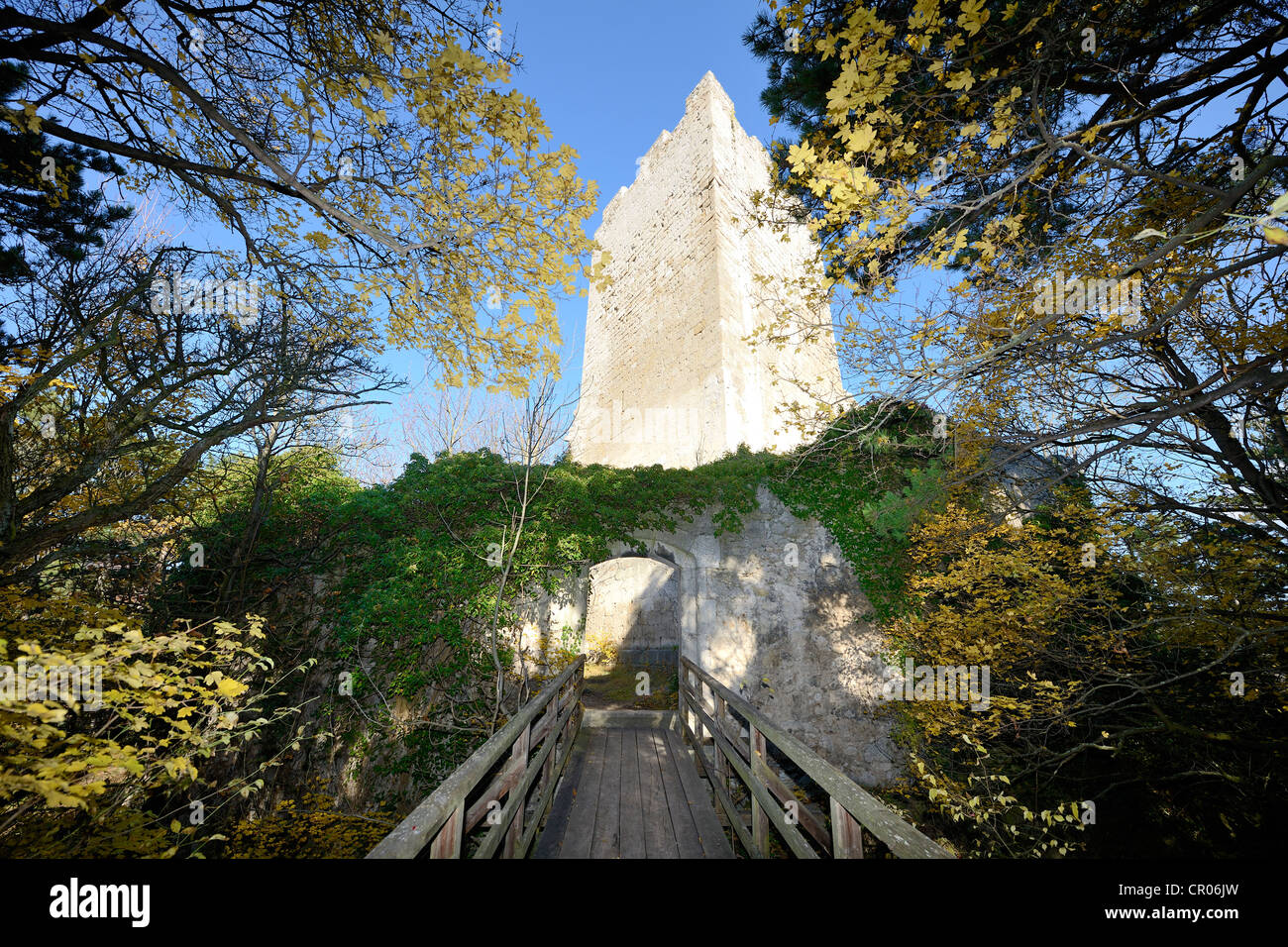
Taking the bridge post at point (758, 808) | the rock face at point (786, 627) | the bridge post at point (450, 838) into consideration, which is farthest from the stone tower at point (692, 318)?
the bridge post at point (450, 838)

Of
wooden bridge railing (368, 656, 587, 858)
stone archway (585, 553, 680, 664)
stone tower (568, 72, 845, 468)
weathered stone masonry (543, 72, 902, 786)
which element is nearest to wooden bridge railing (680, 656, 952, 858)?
wooden bridge railing (368, 656, 587, 858)

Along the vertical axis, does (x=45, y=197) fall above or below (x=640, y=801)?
above

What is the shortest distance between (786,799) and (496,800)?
1.74m

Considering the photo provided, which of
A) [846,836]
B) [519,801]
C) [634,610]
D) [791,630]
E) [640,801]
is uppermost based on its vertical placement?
[846,836]

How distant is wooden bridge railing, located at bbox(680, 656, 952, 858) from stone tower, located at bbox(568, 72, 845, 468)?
20.0 ft

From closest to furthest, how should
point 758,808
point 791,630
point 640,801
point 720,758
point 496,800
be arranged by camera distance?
point 496,800
point 758,808
point 640,801
point 720,758
point 791,630

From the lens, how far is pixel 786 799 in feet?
9.20

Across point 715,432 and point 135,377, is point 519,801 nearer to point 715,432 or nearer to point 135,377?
point 135,377

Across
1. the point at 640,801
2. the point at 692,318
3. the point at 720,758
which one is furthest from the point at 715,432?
the point at 640,801

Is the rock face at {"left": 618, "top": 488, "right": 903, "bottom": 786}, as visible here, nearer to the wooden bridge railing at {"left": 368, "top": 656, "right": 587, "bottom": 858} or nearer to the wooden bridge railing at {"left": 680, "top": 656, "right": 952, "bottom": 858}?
the wooden bridge railing at {"left": 680, "top": 656, "right": 952, "bottom": 858}

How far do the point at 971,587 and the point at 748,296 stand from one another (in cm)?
808

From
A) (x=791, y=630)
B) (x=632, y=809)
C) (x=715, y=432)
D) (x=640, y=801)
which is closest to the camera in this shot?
(x=632, y=809)

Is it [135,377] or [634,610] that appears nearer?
[135,377]

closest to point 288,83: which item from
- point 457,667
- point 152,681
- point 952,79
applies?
point 152,681
